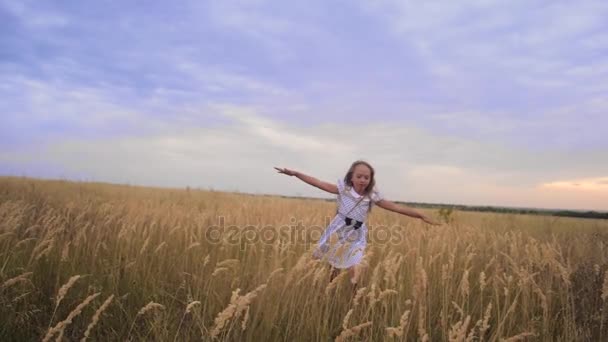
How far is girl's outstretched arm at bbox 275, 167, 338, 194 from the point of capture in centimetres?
402

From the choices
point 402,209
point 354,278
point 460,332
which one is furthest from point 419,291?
point 402,209

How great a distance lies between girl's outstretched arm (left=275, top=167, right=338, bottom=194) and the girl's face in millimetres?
221

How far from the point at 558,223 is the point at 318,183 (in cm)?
1095

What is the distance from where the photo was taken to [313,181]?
4.22 meters

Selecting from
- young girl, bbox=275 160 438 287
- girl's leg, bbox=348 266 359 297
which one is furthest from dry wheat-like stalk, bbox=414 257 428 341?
young girl, bbox=275 160 438 287

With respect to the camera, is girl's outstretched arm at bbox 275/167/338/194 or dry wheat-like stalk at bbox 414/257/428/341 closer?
dry wheat-like stalk at bbox 414/257/428/341

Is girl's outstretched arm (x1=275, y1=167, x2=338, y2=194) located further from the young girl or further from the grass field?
the grass field

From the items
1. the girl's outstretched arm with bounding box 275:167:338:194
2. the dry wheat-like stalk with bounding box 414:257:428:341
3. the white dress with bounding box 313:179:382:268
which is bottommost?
the dry wheat-like stalk with bounding box 414:257:428:341

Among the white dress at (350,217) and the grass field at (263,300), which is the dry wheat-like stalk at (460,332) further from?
the white dress at (350,217)

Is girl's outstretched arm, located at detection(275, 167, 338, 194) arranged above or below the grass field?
above

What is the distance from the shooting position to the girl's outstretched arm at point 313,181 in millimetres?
4016

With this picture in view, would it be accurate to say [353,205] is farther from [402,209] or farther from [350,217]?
[402,209]

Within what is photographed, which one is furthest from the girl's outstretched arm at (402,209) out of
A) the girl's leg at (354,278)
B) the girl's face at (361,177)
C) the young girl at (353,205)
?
the girl's leg at (354,278)

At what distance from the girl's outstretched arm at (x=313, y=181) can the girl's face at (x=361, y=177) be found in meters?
0.22
